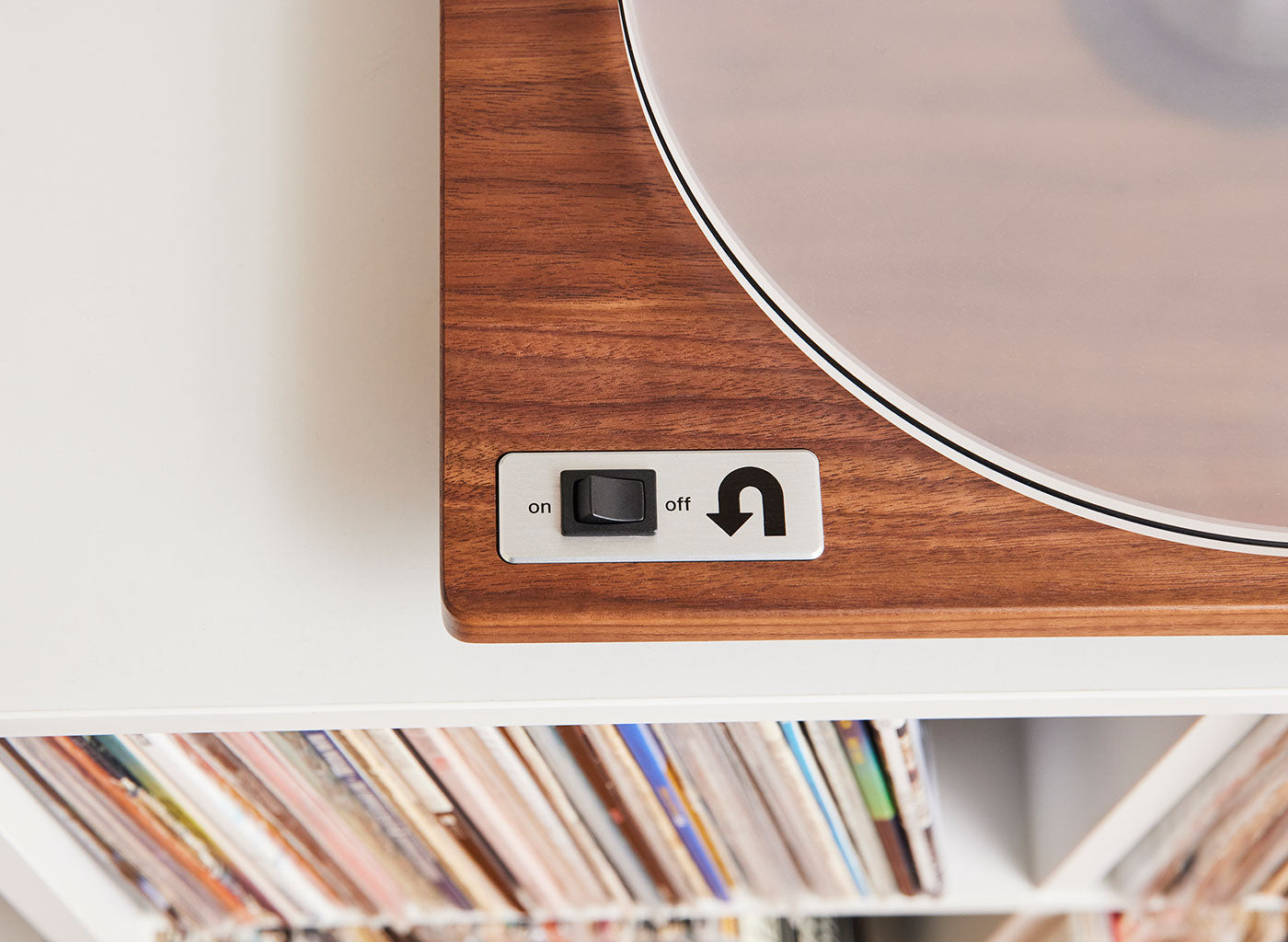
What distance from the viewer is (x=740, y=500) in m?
0.33

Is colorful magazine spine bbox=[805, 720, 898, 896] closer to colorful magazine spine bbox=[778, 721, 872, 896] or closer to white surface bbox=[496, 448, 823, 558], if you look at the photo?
colorful magazine spine bbox=[778, 721, 872, 896]

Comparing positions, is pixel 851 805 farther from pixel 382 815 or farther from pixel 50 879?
pixel 50 879

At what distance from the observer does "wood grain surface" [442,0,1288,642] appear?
322mm

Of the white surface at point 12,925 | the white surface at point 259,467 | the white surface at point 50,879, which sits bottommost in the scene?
the white surface at point 12,925

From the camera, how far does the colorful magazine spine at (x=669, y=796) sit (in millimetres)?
539

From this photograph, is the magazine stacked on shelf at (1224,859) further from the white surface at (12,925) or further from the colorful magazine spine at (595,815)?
the white surface at (12,925)

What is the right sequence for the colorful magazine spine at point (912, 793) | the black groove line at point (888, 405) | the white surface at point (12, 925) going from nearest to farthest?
the black groove line at point (888, 405) → the colorful magazine spine at point (912, 793) → the white surface at point (12, 925)

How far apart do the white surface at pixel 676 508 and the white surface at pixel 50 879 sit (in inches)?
15.3

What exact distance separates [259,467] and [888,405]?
10.1 inches

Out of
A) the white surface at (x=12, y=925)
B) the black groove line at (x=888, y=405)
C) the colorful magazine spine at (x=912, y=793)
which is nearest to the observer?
the black groove line at (x=888, y=405)

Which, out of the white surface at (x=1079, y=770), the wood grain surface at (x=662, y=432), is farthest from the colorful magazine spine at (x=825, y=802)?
the wood grain surface at (x=662, y=432)

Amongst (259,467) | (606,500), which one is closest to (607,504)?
(606,500)

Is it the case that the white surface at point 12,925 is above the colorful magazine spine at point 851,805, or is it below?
below

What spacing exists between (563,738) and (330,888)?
9.6 inches
